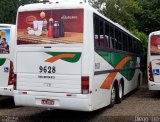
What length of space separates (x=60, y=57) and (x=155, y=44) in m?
6.50

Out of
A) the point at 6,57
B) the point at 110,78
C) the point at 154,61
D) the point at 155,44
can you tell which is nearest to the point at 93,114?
the point at 110,78

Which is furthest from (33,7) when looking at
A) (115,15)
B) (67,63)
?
(115,15)

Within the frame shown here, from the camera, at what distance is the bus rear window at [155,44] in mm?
15391

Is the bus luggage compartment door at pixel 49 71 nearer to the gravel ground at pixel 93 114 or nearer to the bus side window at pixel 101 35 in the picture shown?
the gravel ground at pixel 93 114

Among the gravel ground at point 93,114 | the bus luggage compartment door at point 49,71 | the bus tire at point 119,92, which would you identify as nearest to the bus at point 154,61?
the bus tire at point 119,92

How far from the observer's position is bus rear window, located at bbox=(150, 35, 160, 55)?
1539 cm

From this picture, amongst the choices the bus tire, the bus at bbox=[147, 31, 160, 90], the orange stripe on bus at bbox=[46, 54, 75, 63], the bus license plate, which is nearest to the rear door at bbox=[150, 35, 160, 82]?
the bus at bbox=[147, 31, 160, 90]

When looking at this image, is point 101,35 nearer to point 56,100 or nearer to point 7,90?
point 56,100

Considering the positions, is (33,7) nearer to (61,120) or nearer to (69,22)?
(69,22)

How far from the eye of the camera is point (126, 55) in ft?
49.9

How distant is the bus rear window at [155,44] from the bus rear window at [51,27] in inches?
248

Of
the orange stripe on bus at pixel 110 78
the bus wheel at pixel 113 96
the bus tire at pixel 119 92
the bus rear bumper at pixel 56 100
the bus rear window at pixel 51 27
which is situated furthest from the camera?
the bus tire at pixel 119 92

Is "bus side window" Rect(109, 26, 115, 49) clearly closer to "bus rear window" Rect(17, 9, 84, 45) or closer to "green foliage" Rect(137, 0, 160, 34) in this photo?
"bus rear window" Rect(17, 9, 84, 45)

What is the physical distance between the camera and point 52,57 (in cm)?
1017
